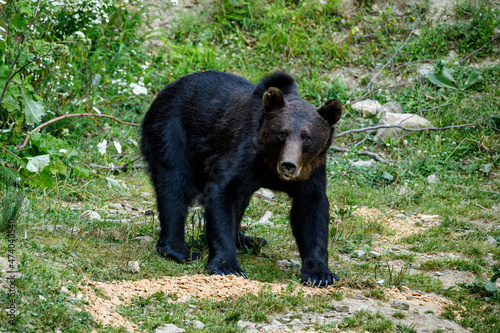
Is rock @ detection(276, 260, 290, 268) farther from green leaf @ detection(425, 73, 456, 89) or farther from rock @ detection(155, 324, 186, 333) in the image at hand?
green leaf @ detection(425, 73, 456, 89)

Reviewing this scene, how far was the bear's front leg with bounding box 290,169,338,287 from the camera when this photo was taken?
4.85 m

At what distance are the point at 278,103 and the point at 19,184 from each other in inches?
125

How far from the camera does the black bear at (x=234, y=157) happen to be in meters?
4.67

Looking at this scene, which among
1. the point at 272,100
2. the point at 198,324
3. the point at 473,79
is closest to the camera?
the point at 198,324

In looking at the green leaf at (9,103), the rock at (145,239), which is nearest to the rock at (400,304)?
the rock at (145,239)

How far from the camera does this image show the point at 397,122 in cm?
934

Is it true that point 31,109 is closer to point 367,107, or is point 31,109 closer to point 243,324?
point 243,324

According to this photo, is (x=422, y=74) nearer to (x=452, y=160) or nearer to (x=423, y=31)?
(x=423, y=31)

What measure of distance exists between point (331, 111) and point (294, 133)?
47 cm

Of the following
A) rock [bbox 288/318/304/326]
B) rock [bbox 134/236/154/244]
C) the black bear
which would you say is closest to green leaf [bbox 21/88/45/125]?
the black bear

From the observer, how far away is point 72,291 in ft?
11.7

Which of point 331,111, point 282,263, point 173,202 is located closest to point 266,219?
point 282,263

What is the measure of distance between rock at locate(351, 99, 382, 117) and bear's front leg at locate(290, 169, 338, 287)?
5222 mm

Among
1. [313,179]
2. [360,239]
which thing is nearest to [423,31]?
[360,239]
